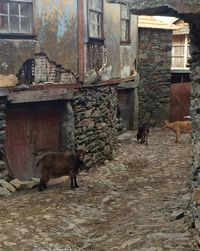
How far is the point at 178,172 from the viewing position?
35.5 feet

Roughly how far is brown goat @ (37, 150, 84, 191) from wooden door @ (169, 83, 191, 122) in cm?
1093

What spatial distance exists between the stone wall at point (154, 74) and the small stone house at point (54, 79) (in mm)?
5441

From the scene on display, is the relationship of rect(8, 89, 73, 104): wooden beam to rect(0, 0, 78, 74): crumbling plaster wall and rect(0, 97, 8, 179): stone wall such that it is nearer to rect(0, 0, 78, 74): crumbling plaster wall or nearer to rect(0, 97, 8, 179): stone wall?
rect(0, 97, 8, 179): stone wall

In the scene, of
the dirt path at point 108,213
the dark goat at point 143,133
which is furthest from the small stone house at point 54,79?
the dark goat at point 143,133

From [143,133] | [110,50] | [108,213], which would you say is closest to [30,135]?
[108,213]

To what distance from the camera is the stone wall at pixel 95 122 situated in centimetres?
1071

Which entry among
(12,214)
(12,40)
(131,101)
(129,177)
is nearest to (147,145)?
(131,101)

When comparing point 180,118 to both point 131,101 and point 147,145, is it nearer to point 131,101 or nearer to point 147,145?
point 131,101

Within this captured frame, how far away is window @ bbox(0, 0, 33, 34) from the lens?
884 centimetres

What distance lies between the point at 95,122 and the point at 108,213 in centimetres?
429

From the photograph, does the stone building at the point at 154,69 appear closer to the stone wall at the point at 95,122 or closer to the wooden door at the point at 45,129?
the stone wall at the point at 95,122

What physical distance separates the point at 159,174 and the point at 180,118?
29.4 ft

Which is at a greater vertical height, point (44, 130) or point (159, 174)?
point (44, 130)

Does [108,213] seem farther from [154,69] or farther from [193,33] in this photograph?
[154,69]
